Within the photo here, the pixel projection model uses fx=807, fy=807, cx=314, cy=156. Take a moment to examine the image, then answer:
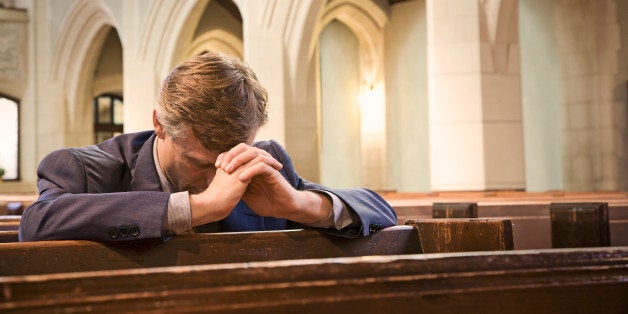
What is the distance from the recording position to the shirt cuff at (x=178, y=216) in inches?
56.1

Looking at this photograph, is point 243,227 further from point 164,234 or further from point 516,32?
point 516,32

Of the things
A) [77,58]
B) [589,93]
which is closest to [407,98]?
[589,93]

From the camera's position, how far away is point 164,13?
43.2ft

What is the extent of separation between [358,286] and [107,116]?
17740 millimetres

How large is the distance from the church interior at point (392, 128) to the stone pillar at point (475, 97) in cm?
1

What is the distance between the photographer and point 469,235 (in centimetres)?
149

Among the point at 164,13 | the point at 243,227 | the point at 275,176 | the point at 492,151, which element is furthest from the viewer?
the point at 164,13

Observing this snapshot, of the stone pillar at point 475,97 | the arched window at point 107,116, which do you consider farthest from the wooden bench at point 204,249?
the arched window at point 107,116

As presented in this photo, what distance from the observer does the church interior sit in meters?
0.83

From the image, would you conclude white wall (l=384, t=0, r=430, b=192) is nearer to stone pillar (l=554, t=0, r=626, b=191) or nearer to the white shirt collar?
stone pillar (l=554, t=0, r=626, b=191)

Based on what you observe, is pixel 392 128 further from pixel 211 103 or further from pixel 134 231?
pixel 134 231

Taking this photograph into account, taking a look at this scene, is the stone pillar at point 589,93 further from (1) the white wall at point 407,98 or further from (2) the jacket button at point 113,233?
(2) the jacket button at point 113,233

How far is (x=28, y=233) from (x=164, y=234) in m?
0.29

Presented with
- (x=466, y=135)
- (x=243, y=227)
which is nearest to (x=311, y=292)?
(x=243, y=227)
